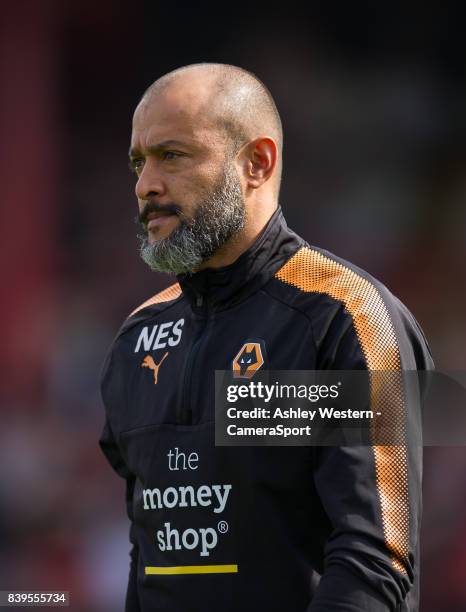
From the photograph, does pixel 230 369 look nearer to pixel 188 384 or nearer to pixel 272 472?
pixel 188 384

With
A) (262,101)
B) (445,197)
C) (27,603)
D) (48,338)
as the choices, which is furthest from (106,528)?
(262,101)

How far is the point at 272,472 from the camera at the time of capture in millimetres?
1658

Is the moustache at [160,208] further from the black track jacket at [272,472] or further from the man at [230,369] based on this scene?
the black track jacket at [272,472]

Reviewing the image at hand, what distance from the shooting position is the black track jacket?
1.55m

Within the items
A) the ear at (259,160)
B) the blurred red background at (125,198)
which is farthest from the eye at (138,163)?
the blurred red background at (125,198)

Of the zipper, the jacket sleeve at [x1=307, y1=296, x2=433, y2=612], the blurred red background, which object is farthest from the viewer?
the blurred red background

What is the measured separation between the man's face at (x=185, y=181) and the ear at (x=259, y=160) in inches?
1.9

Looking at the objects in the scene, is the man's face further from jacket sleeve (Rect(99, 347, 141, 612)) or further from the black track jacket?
jacket sleeve (Rect(99, 347, 141, 612))

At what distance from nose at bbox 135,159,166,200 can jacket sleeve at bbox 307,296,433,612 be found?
0.42 metres

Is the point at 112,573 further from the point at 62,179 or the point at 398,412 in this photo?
the point at 398,412

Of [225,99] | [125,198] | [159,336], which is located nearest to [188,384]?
[159,336]

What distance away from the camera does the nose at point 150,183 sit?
188 centimetres

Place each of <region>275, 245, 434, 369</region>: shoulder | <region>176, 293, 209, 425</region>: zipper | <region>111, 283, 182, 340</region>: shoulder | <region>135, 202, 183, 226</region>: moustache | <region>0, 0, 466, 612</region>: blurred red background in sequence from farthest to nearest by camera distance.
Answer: <region>0, 0, 466, 612</region>: blurred red background, <region>111, 283, 182, 340</region>: shoulder, <region>135, 202, 183, 226</region>: moustache, <region>176, 293, 209, 425</region>: zipper, <region>275, 245, 434, 369</region>: shoulder

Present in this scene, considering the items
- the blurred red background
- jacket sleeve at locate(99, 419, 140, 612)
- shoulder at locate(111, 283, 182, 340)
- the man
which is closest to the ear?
the man
